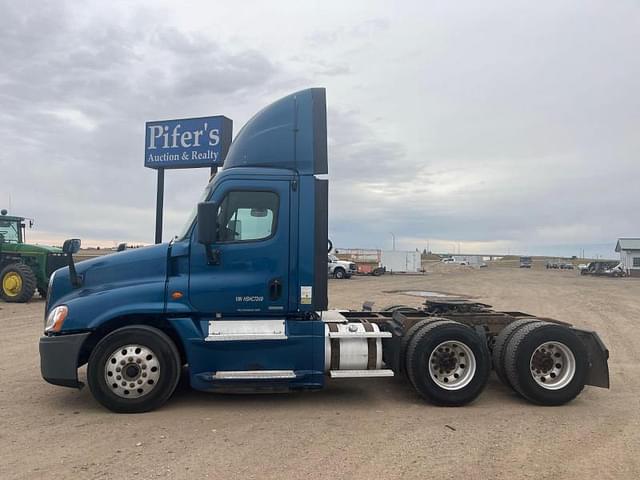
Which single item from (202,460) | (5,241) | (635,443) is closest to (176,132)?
(5,241)

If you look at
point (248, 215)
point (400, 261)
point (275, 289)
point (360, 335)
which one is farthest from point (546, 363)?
point (400, 261)

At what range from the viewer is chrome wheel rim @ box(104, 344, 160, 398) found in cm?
586

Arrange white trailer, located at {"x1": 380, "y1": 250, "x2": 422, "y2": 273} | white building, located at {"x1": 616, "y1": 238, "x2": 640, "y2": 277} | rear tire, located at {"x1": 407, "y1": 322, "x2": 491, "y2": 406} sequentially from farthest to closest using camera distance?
white building, located at {"x1": 616, "y1": 238, "x2": 640, "y2": 277}, white trailer, located at {"x1": 380, "y1": 250, "x2": 422, "y2": 273}, rear tire, located at {"x1": 407, "y1": 322, "x2": 491, "y2": 406}

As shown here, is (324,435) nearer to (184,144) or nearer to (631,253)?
(184,144)

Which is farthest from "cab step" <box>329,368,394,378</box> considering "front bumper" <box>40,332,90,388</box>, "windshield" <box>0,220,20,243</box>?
"windshield" <box>0,220,20,243</box>

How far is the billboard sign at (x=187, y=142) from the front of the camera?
14211 mm

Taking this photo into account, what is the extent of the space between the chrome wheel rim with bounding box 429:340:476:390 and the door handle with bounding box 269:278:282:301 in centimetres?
194

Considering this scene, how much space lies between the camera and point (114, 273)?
6.18 m

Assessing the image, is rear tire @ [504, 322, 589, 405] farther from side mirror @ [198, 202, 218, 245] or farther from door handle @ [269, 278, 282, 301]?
side mirror @ [198, 202, 218, 245]

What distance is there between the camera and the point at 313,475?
4223mm

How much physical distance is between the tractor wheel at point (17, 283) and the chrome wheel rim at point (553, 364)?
53.9ft

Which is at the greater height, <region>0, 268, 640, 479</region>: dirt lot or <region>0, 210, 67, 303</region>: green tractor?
<region>0, 210, 67, 303</region>: green tractor

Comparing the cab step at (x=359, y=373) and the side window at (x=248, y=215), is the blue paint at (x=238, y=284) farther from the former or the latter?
the cab step at (x=359, y=373)

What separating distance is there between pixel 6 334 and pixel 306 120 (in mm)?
8926
